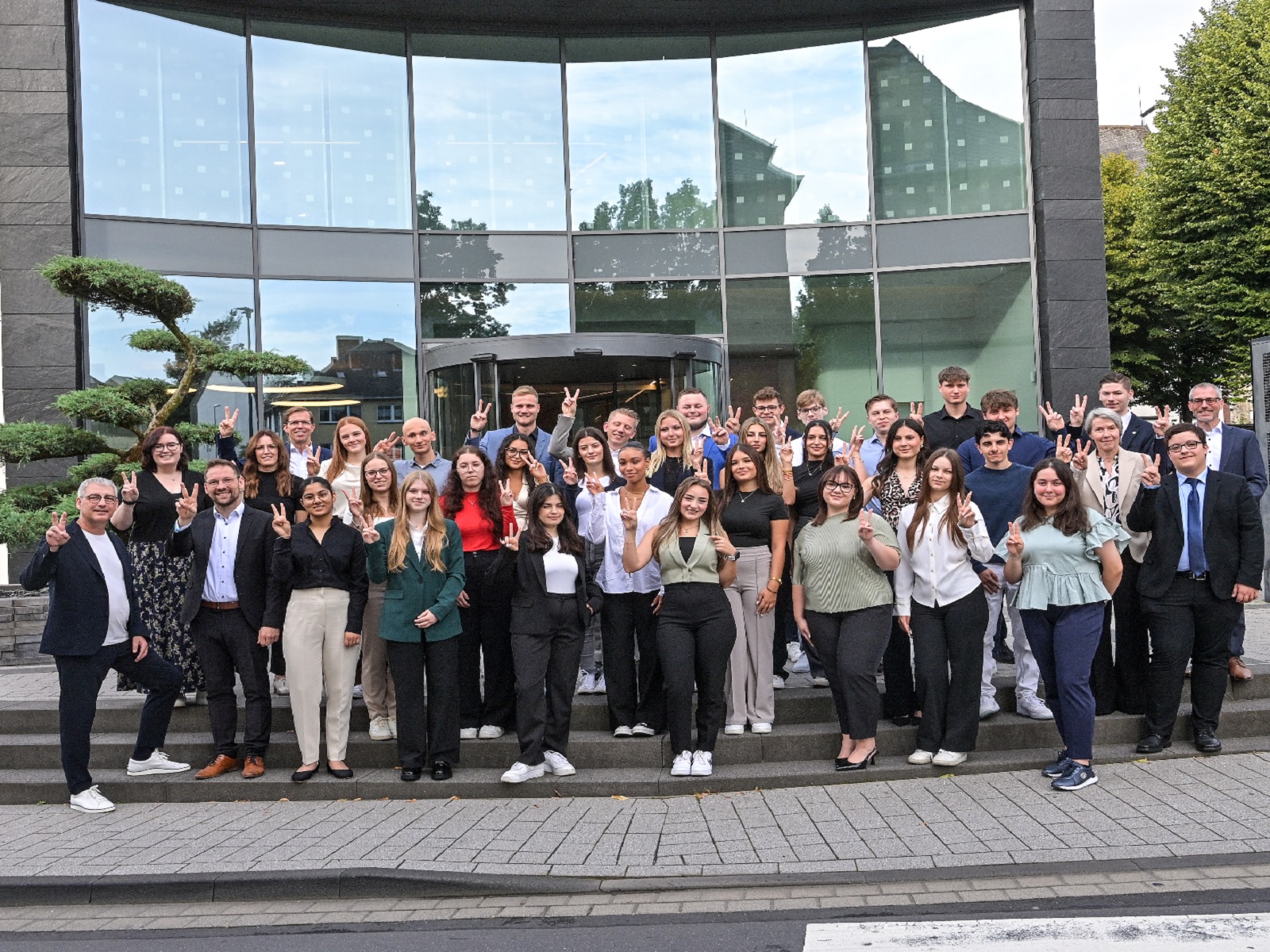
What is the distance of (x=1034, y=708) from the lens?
7.25 metres

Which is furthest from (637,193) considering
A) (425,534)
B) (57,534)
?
(57,534)

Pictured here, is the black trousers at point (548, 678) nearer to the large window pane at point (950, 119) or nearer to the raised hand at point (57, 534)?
the raised hand at point (57, 534)

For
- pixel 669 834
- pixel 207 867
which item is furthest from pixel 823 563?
pixel 207 867

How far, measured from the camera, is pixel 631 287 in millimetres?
16500

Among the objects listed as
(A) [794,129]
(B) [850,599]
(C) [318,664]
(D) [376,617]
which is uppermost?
(A) [794,129]

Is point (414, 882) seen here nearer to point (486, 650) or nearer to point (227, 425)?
point (486, 650)

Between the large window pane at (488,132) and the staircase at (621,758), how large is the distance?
10230 mm

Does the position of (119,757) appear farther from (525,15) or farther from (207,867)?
(525,15)

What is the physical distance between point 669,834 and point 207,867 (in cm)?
238

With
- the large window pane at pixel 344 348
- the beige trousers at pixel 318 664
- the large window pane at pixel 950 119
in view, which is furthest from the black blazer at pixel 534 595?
the large window pane at pixel 950 119

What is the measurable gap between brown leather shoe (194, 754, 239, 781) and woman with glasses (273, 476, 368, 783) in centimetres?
50

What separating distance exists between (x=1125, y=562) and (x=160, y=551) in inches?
255

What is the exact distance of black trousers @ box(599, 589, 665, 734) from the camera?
734cm

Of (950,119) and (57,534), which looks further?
(950,119)
